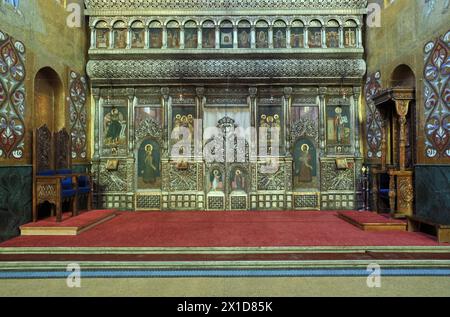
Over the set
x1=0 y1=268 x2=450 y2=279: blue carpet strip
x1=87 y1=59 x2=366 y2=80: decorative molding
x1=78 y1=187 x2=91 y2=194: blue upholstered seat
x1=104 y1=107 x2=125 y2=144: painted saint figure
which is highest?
x1=87 y1=59 x2=366 y2=80: decorative molding

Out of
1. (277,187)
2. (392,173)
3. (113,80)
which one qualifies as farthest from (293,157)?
(113,80)

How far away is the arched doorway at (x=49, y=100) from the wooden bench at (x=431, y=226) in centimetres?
887

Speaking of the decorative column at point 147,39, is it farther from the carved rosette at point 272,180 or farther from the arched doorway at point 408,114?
the arched doorway at point 408,114

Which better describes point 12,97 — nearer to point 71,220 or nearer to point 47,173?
point 47,173

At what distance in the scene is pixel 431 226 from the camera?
6.15m

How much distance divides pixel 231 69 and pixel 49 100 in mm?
5188

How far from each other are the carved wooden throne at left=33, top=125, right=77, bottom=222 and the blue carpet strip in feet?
8.54

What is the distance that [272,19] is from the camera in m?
9.39

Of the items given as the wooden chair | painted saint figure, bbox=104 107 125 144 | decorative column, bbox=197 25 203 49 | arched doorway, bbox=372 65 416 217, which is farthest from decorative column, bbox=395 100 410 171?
the wooden chair

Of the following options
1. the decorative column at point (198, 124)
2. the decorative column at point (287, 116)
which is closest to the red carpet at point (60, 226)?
the decorative column at point (198, 124)

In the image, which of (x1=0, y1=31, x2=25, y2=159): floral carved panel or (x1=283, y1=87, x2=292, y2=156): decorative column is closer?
(x1=0, y1=31, x2=25, y2=159): floral carved panel

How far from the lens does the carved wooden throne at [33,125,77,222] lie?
22.2 feet

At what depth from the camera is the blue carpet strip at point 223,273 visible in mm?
4348

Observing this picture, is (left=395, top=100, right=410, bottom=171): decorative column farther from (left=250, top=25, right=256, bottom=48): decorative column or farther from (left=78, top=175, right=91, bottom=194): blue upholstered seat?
(left=78, top=175, right=91, bottom=194): blue upholstered seat
